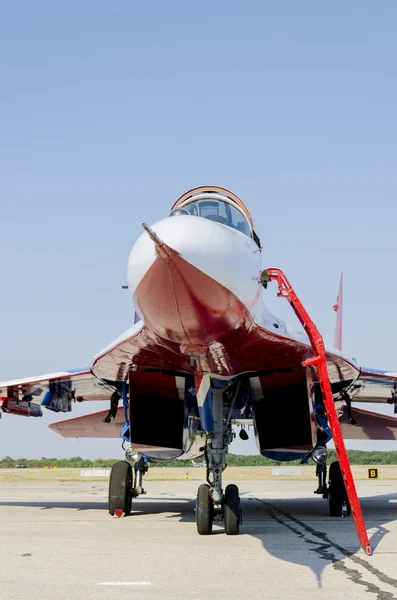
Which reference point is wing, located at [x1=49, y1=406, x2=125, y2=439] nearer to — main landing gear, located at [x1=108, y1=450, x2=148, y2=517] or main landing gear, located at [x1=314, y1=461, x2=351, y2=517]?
main landing gear, located at [x1=108, y1=450, x2=148, y2=517]

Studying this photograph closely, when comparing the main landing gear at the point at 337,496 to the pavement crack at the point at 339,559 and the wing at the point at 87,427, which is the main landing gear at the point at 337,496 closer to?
the pavement crack at the point at 339,559

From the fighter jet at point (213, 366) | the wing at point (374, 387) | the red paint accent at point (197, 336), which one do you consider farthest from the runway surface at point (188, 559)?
the wing at point (374, 387)

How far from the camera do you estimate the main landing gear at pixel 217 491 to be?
855cm

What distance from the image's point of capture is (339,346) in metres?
18.1

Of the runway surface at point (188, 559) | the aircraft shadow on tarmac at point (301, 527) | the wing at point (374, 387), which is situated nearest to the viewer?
the runway surface at point (188, 559)

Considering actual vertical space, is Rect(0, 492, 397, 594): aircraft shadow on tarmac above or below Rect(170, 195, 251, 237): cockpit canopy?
below

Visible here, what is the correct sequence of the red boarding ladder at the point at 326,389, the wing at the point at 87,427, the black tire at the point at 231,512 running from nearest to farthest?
1. the red boarding ladder at the point at 326,389
2. the black tire at the point at 231,512
3. the wing at the point at 87,427

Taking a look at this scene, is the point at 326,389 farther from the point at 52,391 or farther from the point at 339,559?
the point at 52,391

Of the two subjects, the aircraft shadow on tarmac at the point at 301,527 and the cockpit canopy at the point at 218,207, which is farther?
the cockpit canopy at the point at 218,207

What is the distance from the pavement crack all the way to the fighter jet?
60 cm

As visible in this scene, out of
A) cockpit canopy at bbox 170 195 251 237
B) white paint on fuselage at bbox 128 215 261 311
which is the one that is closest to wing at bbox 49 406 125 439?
cockpit canopy at bbox 170 195 251 237

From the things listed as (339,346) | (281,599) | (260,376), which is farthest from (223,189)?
(339,346)

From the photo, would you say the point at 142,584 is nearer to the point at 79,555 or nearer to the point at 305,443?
the point at 79,555

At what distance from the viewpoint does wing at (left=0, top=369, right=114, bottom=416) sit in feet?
40.1
